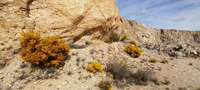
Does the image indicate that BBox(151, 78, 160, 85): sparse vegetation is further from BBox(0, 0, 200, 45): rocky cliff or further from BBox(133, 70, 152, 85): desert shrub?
BBox(0, 0, 200, 45): rocky cliff

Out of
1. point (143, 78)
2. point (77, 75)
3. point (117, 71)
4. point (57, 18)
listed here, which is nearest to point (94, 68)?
point (77, 75)

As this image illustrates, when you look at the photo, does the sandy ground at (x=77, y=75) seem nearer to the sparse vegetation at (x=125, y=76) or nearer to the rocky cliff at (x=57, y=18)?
the sparse vegetation at (x=125, y=76)

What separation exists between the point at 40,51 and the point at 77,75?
1795 mm

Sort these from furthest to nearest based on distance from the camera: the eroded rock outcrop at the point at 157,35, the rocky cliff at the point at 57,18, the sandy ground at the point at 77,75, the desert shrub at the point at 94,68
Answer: the eroded rock outcrop at the point at 157,35 → the rocky cliff at the point at 57,18 → the desert shrub at the point at 94,68 → the sandy ground at the point at 77,75

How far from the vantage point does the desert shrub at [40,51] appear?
12.7 ft

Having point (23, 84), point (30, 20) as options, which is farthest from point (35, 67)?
point (30, 20)

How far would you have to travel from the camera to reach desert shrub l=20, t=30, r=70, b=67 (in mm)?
3861

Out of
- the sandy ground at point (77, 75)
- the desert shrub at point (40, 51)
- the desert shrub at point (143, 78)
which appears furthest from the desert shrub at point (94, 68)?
the desert shrub at point (143, 78)

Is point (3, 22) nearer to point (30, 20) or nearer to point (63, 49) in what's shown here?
point (30, 20)

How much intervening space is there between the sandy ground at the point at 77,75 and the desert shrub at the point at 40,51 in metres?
0.34

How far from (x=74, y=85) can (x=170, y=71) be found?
15.8ft

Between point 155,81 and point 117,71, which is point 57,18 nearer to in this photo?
point 117,71

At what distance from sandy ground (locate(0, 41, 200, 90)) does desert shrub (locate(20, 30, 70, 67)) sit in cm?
34

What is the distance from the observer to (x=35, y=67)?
406 cm
